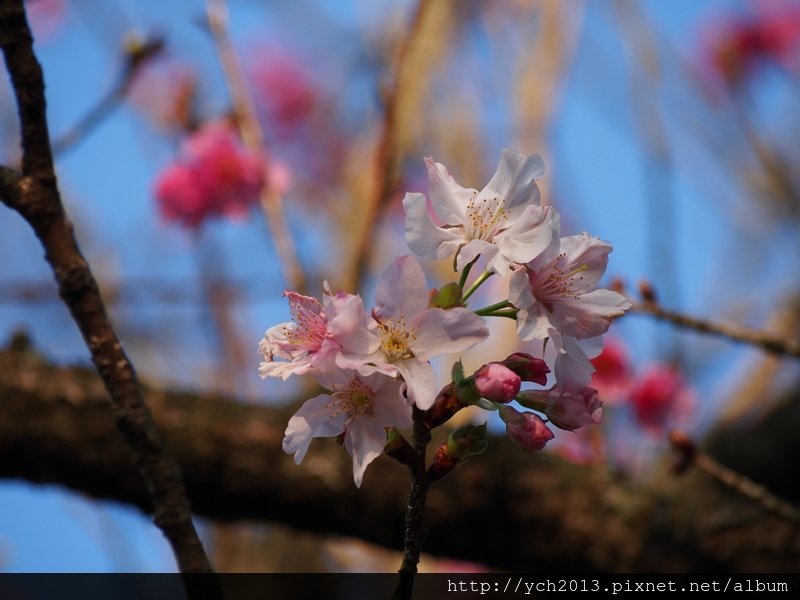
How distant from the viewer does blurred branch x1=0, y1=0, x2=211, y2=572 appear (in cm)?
74

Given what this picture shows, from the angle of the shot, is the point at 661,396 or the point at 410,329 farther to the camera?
the point at 661,396

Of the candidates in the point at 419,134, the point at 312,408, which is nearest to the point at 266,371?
the point at 312,408

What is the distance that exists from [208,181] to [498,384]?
2456 millimetres

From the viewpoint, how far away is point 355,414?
0.79 meters

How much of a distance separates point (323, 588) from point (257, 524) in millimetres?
1237

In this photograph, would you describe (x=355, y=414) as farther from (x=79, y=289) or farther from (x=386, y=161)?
(x=386, y=161)

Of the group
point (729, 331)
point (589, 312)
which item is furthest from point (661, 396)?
point (589, 312)

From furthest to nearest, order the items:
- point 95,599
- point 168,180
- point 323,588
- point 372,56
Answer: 1. point 372,56
2. point 323,588
3. point 168,180
4. point 95,599

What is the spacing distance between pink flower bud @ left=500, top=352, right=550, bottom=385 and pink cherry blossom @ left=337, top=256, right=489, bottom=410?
8cm

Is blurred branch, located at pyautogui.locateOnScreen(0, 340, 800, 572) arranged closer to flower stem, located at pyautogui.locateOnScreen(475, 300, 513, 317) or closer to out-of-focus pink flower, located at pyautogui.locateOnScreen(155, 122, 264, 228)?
out-of-focus pink flower, located at pyautogui.locateOnScreen(155, 122, 264, 228)

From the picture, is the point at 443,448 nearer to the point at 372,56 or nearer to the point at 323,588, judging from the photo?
the point at 323,588

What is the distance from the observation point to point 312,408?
81 centimetres

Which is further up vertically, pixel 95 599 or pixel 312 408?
pixel 312 408

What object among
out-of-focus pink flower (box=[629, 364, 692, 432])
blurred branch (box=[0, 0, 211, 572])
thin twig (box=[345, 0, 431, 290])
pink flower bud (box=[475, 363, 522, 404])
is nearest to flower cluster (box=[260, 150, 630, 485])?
pink flower bud (box=[475, 363, 522, 404])
